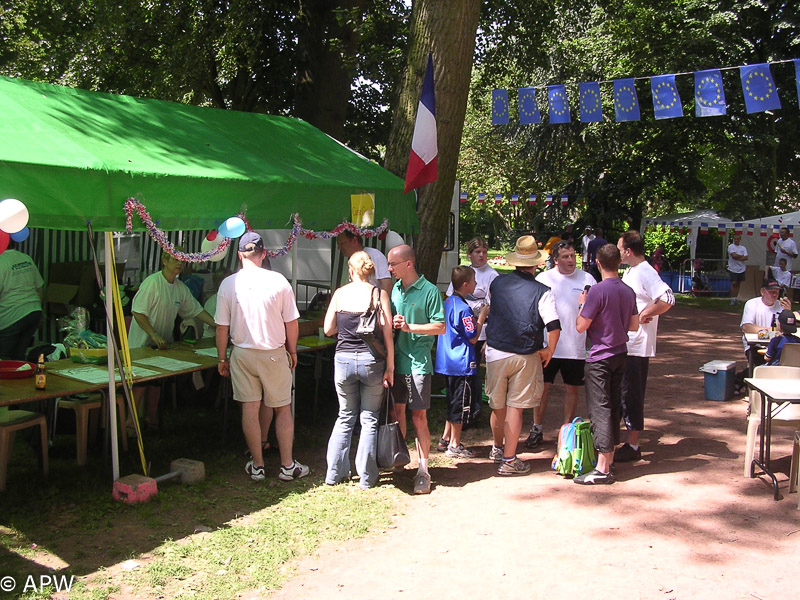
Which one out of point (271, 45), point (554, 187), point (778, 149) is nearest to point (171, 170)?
point (271, 45)

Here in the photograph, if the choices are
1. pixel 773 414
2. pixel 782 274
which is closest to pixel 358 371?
pixel 773 414

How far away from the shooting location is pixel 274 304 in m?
5.34

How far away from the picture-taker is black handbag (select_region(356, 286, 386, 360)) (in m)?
5.22

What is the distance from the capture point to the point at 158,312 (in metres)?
6.50

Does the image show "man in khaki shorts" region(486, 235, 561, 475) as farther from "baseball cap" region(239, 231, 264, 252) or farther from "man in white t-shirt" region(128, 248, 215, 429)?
"man in white t-shirt" region(128, 248, 215, 429)

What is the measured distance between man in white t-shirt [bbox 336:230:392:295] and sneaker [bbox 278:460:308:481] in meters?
1.50

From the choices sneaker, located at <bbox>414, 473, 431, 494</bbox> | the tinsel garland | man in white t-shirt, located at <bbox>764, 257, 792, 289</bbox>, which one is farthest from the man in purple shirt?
man in white t-shirt, located at <bbox>764, 257, 792, 289</bbox>

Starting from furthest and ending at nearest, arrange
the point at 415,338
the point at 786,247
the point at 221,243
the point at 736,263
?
the point at 736,263 → the point at 786,247 → the point at 221,243 → the point at 415,338

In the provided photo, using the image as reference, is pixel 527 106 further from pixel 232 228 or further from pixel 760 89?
pixel 232 228

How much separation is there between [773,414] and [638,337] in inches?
44.1

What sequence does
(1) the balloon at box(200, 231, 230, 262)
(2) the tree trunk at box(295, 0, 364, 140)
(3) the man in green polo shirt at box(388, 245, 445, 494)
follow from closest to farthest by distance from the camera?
(3) the man in green polo shirt at box(388, 245, 445, 494) → (1) the balloon at box(200, 231, 230, 262) → (2) the tree trunk at box(295, 0, 364, 140)

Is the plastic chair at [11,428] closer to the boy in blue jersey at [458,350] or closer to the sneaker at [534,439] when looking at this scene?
the boy in blue jersey at [458,350]

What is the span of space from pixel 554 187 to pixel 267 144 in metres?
25.0

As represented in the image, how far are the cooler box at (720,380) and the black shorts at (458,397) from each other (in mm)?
3420
